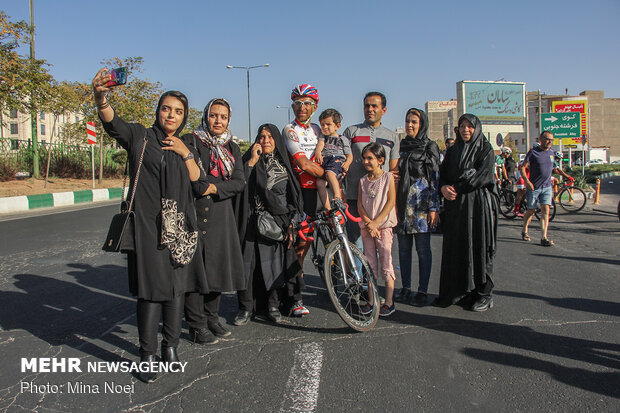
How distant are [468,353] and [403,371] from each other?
61 cm

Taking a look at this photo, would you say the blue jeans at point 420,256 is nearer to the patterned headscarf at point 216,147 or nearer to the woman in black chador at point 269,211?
the woman in black chador at point 269,211

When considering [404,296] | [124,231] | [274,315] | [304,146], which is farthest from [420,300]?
[124,231]

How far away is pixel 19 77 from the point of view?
49.2 feet

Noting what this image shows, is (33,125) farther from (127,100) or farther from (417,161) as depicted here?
(417,161)

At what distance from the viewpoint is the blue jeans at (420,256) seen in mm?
4691

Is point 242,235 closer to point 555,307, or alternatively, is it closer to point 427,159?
point 427,159

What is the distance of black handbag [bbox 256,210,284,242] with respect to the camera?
399 centimetres

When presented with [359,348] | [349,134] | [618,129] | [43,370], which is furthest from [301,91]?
[618,129]

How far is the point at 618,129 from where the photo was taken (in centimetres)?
10106

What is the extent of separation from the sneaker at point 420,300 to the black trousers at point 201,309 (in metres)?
1.99

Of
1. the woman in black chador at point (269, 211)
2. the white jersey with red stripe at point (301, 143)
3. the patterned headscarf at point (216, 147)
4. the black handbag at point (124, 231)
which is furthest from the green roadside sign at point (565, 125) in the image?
the black handbag at point (124, 231)

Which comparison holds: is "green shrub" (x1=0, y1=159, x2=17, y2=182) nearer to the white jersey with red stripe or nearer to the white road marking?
the white jersey with red stripe

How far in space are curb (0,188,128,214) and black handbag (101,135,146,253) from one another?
1287 cm

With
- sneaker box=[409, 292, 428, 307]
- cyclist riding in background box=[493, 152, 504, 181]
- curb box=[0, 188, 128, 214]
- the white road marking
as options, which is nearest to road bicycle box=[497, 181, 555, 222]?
cyclist riding in background box=[493, 152, 504, 181]
